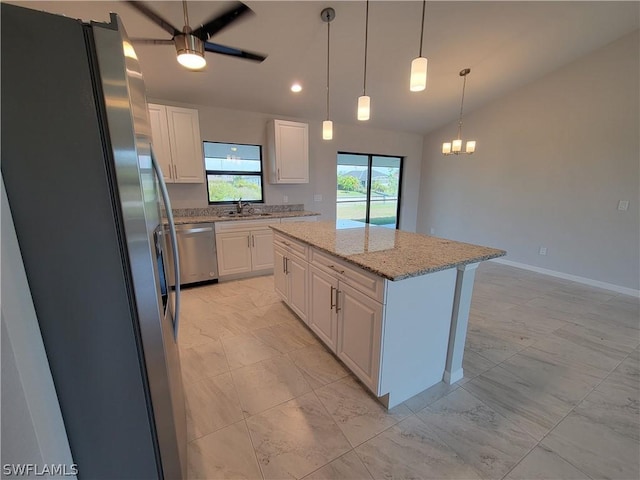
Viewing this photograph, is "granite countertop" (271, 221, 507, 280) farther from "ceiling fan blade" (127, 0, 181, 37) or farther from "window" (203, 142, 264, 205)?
"window" (203, 142, 264, 205)

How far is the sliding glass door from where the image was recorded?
17.1 ft

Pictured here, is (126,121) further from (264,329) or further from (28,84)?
(264,329)

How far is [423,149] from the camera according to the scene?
584cm

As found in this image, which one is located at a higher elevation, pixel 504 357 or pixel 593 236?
pixel 593 236

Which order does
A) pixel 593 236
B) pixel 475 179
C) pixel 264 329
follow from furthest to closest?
pixel 475 179 < pixel 593 236 < pixel 264 329

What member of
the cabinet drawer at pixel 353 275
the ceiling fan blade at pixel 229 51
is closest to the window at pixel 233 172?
the ceiling fan blade at pixel 229 51

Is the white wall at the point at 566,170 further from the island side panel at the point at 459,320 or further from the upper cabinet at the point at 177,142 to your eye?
the upper cabinet at the point at 177,142

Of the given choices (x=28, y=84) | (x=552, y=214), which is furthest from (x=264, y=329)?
(x=552, y=214)

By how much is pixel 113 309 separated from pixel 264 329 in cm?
177

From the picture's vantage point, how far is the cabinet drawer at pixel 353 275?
143 centimetres

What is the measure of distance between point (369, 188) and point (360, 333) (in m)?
4.32

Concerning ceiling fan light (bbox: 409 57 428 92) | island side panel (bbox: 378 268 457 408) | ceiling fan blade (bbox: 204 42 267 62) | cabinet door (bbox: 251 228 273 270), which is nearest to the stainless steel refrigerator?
island side panel (bbox: 378 268 457 408)

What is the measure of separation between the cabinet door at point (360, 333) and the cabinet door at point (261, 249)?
87.4 inches

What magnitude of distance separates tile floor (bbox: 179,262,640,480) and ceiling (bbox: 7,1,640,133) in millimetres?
2679
